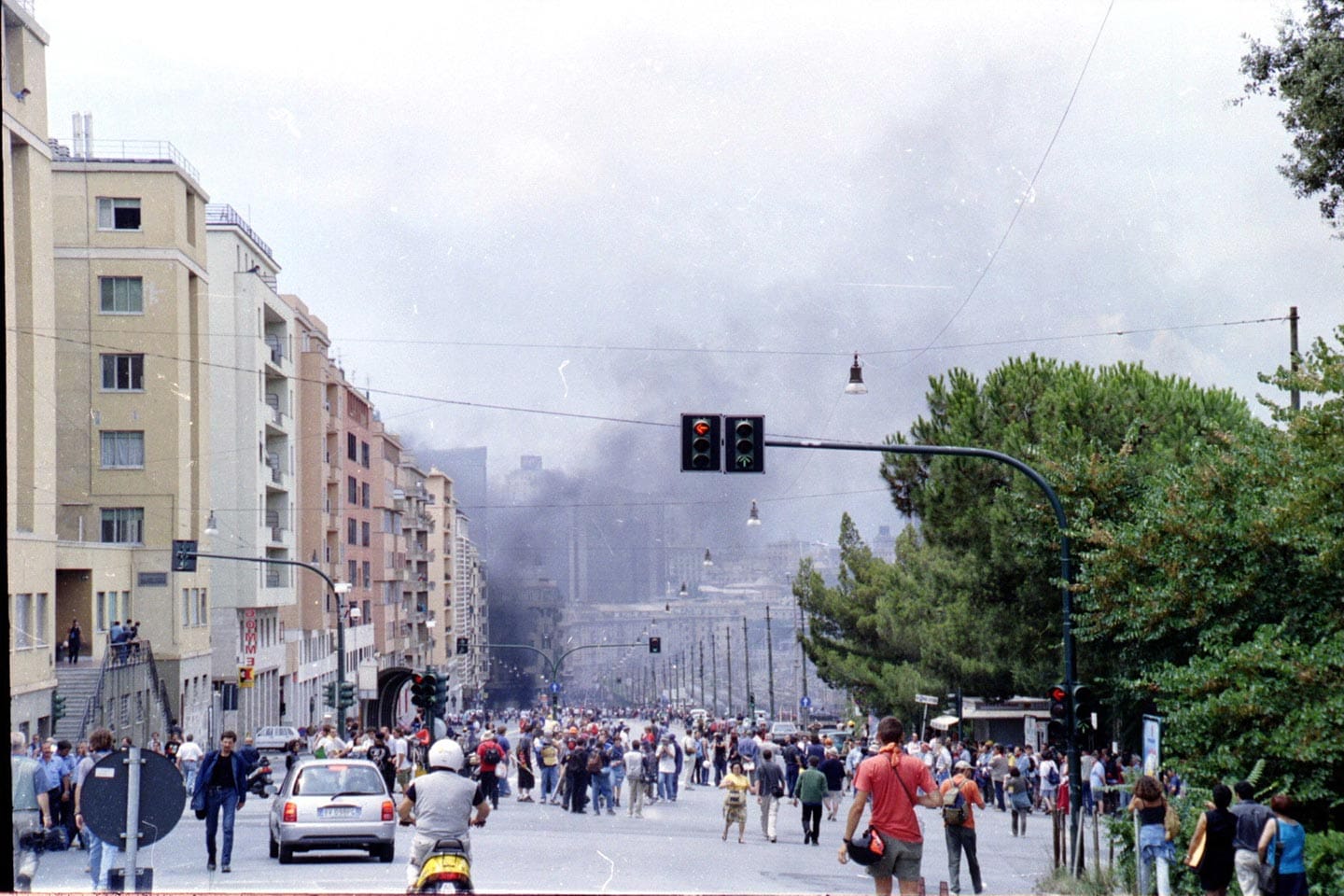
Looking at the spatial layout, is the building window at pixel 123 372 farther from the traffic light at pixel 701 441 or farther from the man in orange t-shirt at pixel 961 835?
the man in orange t-shirt at pixel 961 835

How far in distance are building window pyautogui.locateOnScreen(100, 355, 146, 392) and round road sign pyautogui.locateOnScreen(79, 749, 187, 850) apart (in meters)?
43.7

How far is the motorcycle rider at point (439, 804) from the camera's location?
440 inches

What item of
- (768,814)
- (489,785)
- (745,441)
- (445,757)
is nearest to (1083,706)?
(745,441)

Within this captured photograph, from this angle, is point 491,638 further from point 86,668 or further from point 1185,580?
point 1185,580

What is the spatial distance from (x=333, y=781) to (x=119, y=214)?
36.7m

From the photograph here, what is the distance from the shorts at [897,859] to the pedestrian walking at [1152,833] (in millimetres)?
4725

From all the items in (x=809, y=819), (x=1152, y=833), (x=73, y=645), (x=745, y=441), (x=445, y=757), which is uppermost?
(x=745, y=441)

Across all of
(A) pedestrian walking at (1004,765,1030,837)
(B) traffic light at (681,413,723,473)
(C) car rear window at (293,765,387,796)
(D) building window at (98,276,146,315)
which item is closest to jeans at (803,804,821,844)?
(A) pedestrian walking at (1004,765,1030,837)

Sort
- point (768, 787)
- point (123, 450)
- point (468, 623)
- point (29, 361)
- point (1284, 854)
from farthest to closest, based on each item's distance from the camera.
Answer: point (468, 623)
point (123, 450)
point (29, 361)
point (768, 787)
point (1284, 854)

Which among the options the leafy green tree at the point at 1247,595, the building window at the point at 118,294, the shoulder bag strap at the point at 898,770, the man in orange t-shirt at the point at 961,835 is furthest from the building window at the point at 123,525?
the shoulder bag strap at the point at 898,770

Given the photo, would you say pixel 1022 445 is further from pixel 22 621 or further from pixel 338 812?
pixel 22 621

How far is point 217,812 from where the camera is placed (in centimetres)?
1909

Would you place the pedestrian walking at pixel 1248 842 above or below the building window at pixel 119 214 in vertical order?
below

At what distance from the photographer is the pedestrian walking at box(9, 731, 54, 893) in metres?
14.9
